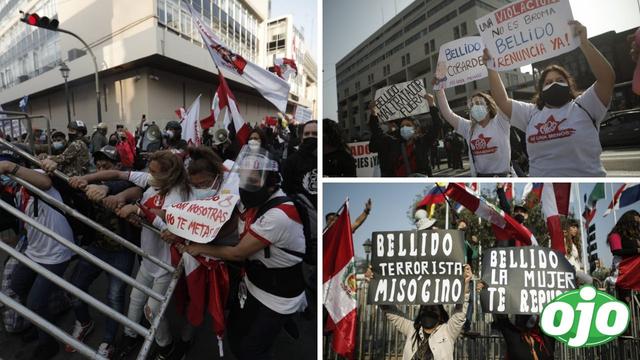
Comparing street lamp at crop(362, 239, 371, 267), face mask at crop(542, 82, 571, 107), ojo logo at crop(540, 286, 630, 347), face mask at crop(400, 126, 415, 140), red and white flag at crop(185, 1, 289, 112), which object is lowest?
ojo logo at crop(540, 286, 630, 347)

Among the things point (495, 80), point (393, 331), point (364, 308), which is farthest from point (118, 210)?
point (495, 80)

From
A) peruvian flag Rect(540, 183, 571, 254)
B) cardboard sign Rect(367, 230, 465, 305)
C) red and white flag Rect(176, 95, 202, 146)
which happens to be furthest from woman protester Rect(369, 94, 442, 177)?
red and white flag Rect(176, 95, 202, 146)

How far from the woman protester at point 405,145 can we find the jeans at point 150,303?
5.88 ft

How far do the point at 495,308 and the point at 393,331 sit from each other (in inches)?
24.0

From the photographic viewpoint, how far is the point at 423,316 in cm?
222

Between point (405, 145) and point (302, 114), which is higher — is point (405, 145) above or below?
below

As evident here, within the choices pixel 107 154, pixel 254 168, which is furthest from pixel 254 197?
pixel 107 154

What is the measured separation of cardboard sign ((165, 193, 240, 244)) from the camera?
213 centimetres

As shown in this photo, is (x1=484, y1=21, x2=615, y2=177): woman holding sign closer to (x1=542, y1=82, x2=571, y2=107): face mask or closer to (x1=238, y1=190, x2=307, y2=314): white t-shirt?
(x1=542, y1=82, x2=571, y2=107): face mask

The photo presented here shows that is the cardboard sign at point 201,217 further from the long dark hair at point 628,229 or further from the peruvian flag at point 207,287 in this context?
the long dark hair at point 628,229

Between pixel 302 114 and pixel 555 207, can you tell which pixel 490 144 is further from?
pixel 302 114

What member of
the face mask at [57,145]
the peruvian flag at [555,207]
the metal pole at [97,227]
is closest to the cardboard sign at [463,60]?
the peruvian flag at [555,207]

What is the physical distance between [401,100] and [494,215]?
855 mm

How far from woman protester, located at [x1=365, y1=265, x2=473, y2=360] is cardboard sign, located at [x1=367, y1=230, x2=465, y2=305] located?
0.05 m
